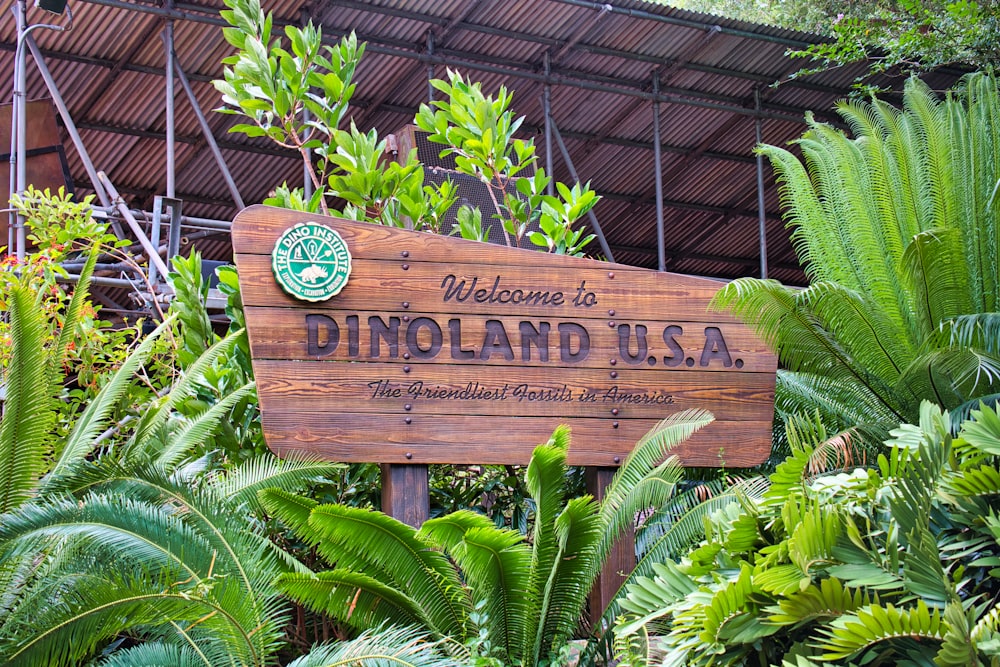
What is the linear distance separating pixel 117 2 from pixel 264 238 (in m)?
5.37

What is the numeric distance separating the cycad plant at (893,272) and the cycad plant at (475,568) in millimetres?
1139

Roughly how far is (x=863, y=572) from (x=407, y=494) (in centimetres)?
163

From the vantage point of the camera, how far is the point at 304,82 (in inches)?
170

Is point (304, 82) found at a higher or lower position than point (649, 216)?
lower

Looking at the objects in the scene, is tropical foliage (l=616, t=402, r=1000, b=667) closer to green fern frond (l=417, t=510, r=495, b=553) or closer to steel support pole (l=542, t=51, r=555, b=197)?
green fern frond (l=417, t=510, r=495, b=553)

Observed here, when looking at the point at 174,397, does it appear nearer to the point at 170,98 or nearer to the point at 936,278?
the point at 936,278

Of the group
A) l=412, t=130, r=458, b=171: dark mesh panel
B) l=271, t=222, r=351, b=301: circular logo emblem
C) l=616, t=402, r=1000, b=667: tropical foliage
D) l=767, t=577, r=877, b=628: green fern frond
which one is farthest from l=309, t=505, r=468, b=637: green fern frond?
l=412, t=130, r=458, b=171: dark mesh panel

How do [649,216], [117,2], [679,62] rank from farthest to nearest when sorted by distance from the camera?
[649,216]
[679,62]
[117,2]

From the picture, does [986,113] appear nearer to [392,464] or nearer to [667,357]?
[667,357]

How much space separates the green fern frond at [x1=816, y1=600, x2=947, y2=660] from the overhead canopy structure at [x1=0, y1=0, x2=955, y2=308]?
674cm

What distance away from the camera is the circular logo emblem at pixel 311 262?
3391 mm

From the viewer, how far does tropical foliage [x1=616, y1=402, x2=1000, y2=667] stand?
2176 mm

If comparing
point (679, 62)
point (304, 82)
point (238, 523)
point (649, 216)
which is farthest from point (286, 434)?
point (649, 216)

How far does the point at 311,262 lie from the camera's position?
3436 millimetres
